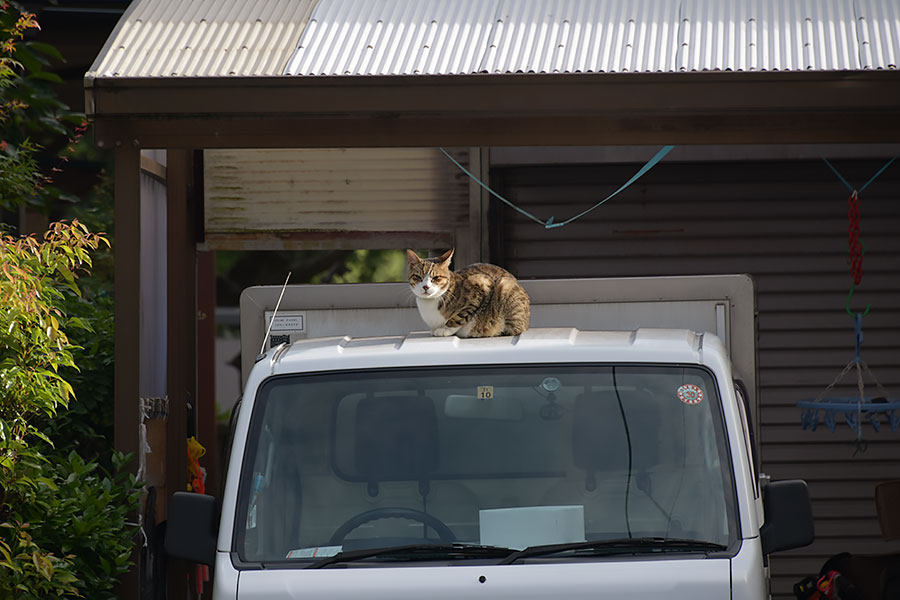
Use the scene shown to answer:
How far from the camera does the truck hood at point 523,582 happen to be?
Answer: 3533mm

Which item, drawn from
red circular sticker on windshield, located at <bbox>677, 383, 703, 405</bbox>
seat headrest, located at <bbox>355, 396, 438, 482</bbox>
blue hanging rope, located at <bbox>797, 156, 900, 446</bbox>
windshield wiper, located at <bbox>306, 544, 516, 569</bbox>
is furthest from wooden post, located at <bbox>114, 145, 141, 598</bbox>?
blue hanging rope, located at <bbox>797, 156, 900, 446</bbox>

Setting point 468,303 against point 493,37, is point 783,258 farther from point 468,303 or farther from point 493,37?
point 468,303

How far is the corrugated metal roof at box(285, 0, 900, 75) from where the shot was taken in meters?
5.55

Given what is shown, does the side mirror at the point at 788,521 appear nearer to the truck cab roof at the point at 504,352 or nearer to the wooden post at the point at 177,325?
the truck cab roof at the point at 504,352

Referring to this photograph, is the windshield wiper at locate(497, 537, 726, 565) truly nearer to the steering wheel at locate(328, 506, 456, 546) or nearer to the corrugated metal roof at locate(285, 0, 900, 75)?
the steering wheel at locate(328, 506, 456, 546)

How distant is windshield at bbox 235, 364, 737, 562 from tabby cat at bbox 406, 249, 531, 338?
720mm

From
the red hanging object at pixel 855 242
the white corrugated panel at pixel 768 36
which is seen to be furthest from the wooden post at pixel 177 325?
the red hanging object at pixel 855 242

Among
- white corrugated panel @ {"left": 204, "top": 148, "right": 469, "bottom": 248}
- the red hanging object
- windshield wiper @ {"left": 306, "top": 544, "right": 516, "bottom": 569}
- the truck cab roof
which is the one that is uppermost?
white corrugated panel @ {"left": 204, "top": 148, "right": 469, "bottom": 248}

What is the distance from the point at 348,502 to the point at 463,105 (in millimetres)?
2295

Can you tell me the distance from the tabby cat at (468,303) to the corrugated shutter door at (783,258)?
133 inches

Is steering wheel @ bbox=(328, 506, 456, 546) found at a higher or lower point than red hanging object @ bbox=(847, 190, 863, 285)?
lower

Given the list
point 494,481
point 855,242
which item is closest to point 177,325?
Result: point 494,481

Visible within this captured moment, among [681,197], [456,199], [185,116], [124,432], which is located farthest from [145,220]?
[681,197]

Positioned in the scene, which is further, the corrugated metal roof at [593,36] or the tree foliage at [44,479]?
the corrugated metal roof at [593,36]
